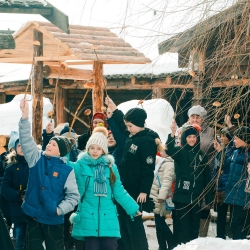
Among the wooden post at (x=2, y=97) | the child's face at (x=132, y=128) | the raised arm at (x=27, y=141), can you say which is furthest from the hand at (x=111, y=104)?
the wooden post at (x=2, y=97)

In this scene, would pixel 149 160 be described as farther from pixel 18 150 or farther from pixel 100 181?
pixel 18 150

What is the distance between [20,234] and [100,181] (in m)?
1.15

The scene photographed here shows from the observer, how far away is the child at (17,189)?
6387mm

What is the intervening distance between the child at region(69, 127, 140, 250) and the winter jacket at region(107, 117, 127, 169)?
552 millimetres

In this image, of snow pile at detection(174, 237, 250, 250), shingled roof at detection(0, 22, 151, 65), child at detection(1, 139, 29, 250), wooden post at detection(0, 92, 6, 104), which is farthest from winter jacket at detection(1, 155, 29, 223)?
wooden post at detection(0, 92, 6, 104)

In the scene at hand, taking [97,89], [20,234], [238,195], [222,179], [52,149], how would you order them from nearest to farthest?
1. [52,149]
2. [20,234]
3. [238,195]
4. [222,179]
5. [97,89]

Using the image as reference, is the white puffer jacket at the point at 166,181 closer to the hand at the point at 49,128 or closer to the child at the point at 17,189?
the hand at the point at 49,128

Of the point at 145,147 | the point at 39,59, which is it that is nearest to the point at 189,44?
the point at 145,147

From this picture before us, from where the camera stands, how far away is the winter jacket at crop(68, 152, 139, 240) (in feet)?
19.2

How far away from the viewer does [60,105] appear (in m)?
16.1

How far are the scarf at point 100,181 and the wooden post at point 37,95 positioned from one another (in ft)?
12.1

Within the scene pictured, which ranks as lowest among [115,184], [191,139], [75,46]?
[115,184]

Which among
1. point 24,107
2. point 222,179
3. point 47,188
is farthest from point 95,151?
point 222,179

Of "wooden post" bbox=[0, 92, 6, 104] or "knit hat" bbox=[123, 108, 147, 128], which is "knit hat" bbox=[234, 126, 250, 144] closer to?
"knit hat" bbox=[123, 108, 147, 128]
